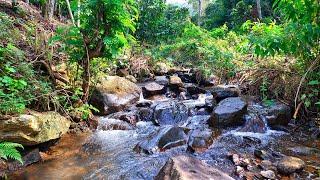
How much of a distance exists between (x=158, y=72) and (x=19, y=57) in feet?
26.4

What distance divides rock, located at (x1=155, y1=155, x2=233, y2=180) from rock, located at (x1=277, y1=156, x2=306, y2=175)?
3.53ft

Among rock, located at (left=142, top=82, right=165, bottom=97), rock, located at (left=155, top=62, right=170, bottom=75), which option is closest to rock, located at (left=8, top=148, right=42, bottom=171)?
rock, located at (left=142, top=82, right=165, bottom=97)

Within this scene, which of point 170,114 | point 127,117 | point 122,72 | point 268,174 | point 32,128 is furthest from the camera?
point 122,72

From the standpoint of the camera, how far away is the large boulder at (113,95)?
829 cm

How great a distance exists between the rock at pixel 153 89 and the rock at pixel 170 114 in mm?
2103

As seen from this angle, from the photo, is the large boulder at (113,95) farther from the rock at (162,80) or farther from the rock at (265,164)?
the rock at (265,164)

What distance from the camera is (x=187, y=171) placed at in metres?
3.96

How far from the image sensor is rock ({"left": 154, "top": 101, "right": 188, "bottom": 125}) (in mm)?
7849

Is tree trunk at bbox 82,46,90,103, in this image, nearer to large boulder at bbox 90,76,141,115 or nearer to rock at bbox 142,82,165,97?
large boulder at bbox 90,76,141,115

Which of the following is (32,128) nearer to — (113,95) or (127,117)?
(127,117)

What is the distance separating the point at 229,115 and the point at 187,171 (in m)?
3.36

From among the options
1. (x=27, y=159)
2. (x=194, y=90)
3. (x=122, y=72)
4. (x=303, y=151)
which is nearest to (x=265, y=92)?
(x=303, y=151)

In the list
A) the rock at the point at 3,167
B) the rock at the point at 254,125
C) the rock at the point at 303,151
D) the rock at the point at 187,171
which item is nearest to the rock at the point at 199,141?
the rock at the point at 254,125

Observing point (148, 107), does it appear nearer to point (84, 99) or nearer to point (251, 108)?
point (84, 99)
